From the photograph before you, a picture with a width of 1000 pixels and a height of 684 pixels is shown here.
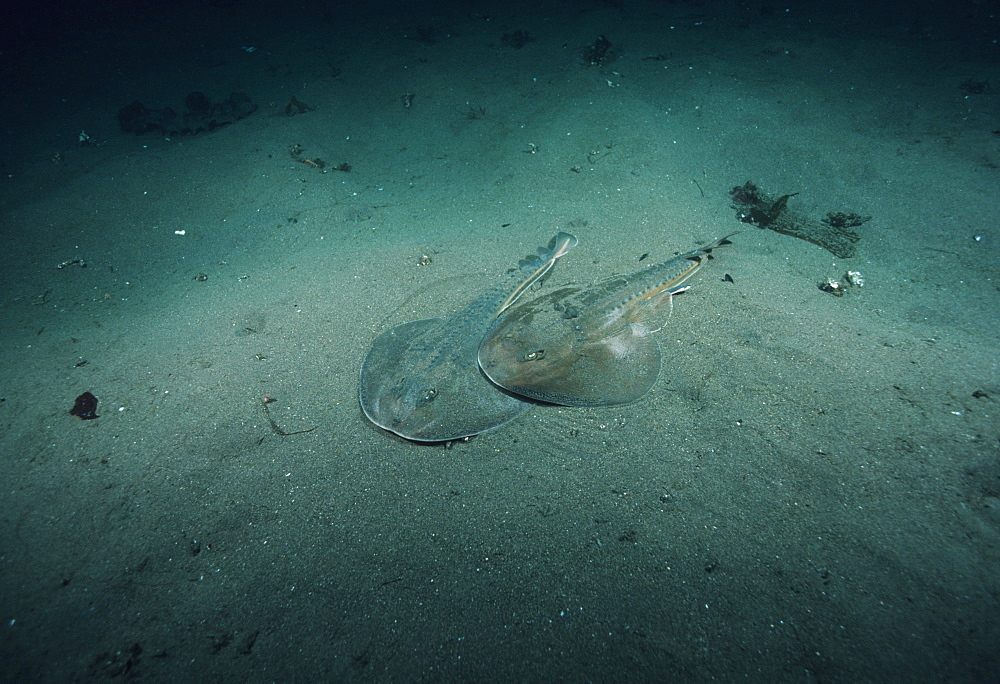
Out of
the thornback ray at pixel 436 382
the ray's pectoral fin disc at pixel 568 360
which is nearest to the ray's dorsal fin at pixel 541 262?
the thornback ray at pixel 436 382

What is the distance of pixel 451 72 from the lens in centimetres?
888

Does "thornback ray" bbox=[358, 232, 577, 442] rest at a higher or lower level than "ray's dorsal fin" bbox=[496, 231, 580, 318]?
lower

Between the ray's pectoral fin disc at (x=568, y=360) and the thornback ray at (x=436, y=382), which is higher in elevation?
the ray's pectoral fin disc at (x=568, y=360)

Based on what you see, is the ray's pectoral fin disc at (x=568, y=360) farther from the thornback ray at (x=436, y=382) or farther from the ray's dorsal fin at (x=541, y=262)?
the ray's dorsal fin at (x=541, y=262)

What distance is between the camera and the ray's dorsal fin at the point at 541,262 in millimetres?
4828

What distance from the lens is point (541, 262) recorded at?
5129mm

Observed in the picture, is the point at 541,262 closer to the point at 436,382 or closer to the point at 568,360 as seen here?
the point at 568,360

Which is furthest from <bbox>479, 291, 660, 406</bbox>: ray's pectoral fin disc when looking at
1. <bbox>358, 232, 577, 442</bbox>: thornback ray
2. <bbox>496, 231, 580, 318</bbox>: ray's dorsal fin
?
<bbox>496, 231, 580, 318</bbox>: ray's dorsal fin

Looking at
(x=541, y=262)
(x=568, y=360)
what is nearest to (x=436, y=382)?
(x=568, y=360)

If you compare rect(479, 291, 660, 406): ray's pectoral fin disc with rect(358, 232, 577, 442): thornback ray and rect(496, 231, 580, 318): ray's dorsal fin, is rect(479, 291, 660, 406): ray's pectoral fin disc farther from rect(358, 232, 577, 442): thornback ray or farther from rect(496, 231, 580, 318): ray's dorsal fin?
rect(496, 231, 580, 318): ray's dorsal fin

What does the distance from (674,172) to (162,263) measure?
8560 mm

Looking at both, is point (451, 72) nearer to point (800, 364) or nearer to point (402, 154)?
point (402, 154)

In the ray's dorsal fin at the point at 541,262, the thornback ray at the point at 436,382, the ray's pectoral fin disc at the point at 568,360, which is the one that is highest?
the ray's dorsal fin at the point at 541,262

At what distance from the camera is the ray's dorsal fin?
483cm
